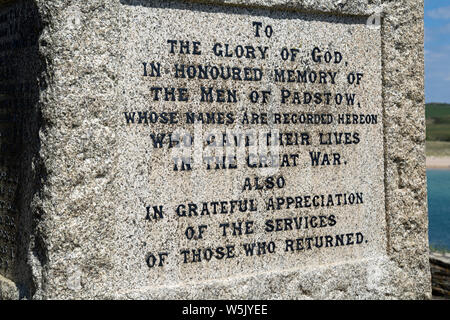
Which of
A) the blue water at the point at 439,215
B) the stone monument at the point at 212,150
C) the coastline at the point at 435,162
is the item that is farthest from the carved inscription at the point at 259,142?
the coastline at the point at 435,162

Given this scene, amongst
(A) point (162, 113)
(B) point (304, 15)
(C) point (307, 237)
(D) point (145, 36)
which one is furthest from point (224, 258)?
(B) point (304, 15)

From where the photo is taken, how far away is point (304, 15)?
3.70m

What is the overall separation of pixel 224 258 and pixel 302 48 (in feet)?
4.92

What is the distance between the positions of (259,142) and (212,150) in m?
0.34

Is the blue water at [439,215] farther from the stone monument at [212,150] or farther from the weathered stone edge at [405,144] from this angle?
the stone monument at [212,150]

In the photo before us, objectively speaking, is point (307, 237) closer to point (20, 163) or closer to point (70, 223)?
point (70, 223)

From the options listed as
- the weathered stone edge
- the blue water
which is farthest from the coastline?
the weathered stone edge

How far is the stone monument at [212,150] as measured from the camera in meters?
2.98

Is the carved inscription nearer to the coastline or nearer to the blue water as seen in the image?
the blue water

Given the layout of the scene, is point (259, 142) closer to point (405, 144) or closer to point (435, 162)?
point (405, 144)

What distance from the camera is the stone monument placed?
117 inches

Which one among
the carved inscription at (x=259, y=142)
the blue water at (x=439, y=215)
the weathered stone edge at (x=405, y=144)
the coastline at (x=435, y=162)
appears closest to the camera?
the carved inscription at (x=259, y=142)

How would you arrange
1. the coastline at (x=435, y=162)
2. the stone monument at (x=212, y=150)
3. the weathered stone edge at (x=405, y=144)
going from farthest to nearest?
the coastline at (x=435, y=162), the weathered stone edge at (x=405, y=144), the stone monument at (x=212, y=150)

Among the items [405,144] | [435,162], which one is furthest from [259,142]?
[435,162]
